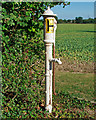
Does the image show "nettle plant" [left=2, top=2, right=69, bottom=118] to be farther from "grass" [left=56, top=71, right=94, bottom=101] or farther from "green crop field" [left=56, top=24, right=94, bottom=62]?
"green crop field" [left=56, top=24, right=94, bottom=62]

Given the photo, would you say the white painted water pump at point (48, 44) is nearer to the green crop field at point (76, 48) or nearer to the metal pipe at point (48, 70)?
the metal pipe at point (48, 70)

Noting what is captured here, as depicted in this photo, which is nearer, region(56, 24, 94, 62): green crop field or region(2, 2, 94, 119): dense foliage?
region(2, 2, 94, 119): dense foliage

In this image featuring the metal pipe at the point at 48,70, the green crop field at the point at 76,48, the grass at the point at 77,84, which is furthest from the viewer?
the green crop field at the point at 76,48

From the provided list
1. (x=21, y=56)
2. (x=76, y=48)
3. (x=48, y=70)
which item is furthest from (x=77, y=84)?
(x=76, y=48)

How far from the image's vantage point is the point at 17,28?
13.2 feet

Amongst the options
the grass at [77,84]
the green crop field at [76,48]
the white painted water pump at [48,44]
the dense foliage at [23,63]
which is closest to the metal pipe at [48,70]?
the white painted water pump at [48,44]

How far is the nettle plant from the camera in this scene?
3.80 metres

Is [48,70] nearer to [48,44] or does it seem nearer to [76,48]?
[48,44]

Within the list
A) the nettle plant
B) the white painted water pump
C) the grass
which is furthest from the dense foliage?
the grass

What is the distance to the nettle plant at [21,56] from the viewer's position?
3797 millimetres

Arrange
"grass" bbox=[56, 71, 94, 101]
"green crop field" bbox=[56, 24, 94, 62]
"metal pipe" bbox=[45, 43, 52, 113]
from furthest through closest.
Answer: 1. "green crop field" bbox=[56, 24, 94, 62]
2. "grass" bbox=[56, 71, 94, 101]
3. "metal pipe" bbox=[45, 43, 52, 113]

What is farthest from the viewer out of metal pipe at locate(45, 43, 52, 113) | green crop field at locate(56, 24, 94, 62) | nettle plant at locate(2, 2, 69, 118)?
green crop field at locate(56, 24, 94, 62)

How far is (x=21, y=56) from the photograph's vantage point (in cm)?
397

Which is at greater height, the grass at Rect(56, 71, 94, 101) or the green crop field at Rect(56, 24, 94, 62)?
the green crop field at Rect(56, 24, 94, 62)
